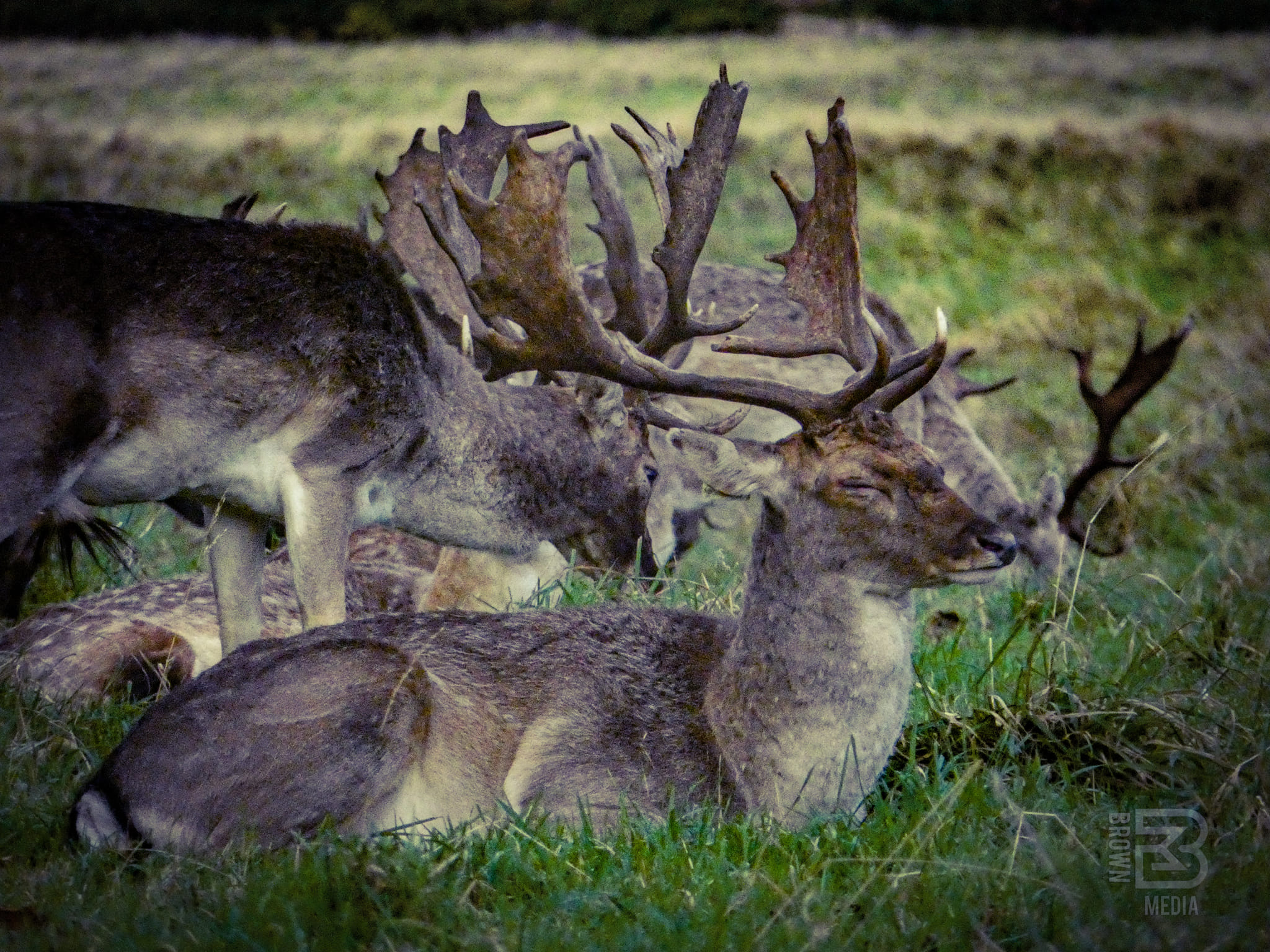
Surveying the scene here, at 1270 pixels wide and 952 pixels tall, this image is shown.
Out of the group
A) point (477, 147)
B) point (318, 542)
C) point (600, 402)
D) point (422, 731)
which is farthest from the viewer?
point (600, 402)

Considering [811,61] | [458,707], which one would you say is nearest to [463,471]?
[458,707]

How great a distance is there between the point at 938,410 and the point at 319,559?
14.1 feet

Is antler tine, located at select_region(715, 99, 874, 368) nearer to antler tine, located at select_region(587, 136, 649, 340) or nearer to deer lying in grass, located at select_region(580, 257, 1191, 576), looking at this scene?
antler tine, located at select_region(587, 136, 649, 340)

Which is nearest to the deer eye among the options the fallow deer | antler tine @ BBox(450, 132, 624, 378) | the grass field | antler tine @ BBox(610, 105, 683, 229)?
the grass field

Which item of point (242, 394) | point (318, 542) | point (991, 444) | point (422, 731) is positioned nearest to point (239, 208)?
point (242, 394)

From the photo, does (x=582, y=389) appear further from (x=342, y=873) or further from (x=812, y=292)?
(x=342, y=873)

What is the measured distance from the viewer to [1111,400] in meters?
8.73

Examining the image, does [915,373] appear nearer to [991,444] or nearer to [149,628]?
[149,628]

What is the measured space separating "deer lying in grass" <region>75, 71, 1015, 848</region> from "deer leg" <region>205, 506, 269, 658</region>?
4.22 ft

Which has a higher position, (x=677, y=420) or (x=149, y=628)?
(x=677, y=420)

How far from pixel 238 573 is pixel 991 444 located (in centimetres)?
660

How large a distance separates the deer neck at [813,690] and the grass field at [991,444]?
207 millimetres

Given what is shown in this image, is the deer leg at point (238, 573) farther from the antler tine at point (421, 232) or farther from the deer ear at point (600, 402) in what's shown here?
the deer ear at point (600, 402)

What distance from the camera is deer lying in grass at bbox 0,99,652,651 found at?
465 centimetres
